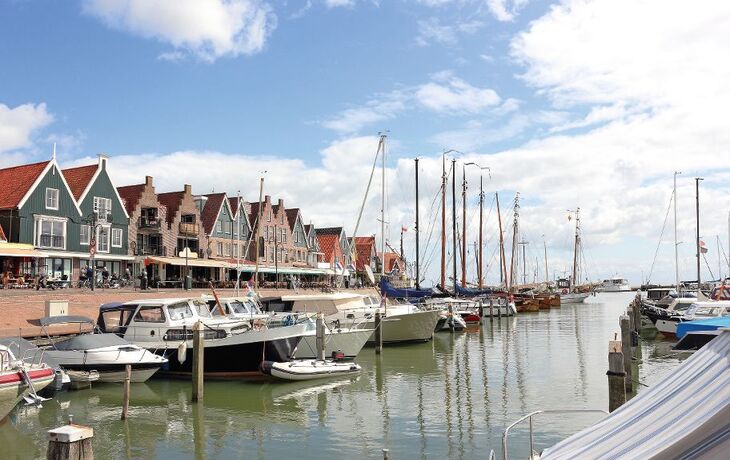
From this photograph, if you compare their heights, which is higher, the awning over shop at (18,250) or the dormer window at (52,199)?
the dormer window at (52,199)

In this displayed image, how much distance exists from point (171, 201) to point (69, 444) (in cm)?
5701

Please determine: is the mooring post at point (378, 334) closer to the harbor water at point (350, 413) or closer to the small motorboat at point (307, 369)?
the harbor water at point (350, 413)

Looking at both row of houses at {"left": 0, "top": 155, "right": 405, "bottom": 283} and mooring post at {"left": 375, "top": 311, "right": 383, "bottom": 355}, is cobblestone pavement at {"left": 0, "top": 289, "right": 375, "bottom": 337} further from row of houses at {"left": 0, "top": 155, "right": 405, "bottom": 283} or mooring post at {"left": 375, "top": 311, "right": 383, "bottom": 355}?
mooring post at {"left": 375, "top": 311, "right": 383, "bottom": 355}

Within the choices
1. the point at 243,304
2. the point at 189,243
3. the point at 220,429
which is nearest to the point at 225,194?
the point at 189,243

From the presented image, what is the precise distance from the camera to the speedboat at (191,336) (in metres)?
25.1

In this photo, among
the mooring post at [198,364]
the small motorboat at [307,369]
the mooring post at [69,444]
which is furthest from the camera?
the small motorboat at [307,369]

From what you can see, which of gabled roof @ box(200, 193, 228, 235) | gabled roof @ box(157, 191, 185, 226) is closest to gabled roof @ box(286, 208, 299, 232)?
gabled roof @ box(200, 193, 228, 235)

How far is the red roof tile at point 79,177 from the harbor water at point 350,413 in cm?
3083

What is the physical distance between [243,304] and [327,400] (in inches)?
385

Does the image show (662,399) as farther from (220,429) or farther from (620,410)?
(220,429)

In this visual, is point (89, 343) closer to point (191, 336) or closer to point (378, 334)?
point (191, 336)

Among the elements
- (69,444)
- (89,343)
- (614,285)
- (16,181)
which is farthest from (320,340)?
(614,285)

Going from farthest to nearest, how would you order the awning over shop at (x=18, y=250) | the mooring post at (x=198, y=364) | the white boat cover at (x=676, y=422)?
the awning over shop at (x=18, y=250), the mooring post at (x=198, y=364), the white boat cover at (x=676, y=422)

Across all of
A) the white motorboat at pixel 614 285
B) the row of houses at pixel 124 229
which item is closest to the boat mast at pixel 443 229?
the row of houses at pixel 124 229
